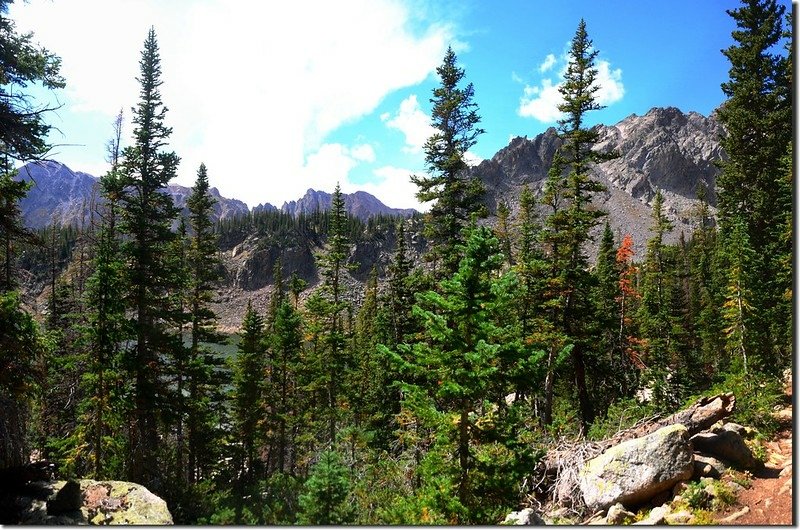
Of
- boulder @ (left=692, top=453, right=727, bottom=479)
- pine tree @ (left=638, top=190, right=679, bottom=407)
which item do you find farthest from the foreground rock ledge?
pine tree @ (left=638, top=190, right=679, bottom=407)

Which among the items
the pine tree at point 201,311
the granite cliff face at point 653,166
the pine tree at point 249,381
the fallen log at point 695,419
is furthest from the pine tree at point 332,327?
the granite cliff face at point 653,166

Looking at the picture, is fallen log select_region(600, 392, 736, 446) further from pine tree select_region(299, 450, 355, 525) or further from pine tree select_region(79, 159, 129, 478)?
pine tree select_region(79, 159, 129, 478)

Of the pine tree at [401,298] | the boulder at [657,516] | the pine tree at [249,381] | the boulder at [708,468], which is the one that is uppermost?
the pine tree at [401,298]

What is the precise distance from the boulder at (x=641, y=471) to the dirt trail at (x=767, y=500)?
65cm

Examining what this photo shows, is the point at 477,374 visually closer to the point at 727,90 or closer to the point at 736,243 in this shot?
the point at 736,243

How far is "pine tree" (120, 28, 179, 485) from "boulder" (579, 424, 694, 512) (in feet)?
44.8

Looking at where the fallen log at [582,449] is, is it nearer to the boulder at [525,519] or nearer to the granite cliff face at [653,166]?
the boulder at [525,519]

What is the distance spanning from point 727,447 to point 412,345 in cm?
577

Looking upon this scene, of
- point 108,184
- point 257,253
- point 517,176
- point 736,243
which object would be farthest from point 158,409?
point 517,176

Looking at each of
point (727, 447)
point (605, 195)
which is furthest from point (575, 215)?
point (605, 195)

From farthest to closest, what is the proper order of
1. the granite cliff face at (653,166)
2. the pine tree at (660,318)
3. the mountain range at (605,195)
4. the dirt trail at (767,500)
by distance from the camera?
1. the granite cliff face at (653,166)
2. the mountain range at (605,195)
3. the pine tree at (660,318)
4. the dirt trail at (767,500)

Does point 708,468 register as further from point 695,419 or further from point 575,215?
point 575,215

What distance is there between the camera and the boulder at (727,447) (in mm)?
6281

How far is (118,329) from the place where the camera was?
1253 cm
